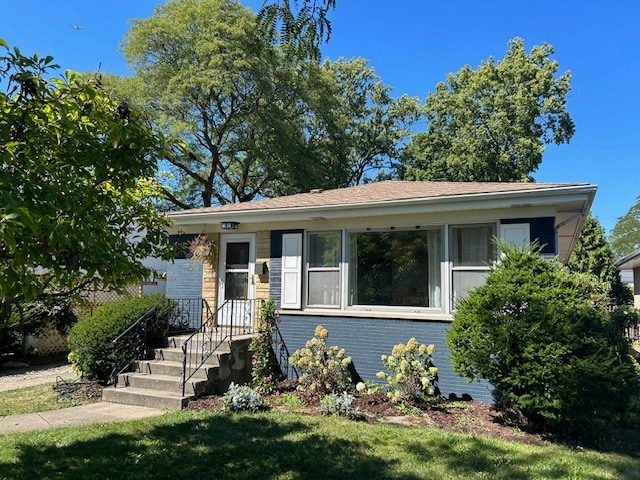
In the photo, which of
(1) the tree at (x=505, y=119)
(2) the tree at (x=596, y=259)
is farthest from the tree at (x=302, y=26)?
(1) the tree at (x=505, y=119)

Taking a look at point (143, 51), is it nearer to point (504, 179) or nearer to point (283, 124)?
point (283, 124)

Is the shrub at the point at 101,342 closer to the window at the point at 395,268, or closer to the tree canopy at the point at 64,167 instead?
the window at the point at 395,268

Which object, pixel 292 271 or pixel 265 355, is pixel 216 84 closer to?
pixel 292 271

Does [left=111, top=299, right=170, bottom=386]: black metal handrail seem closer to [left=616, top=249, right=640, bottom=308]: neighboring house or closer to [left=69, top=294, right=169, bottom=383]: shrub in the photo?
[left=69, top=294, right=169, bottom=383]: shrub

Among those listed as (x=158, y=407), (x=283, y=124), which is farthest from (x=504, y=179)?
(x=158, y=407)

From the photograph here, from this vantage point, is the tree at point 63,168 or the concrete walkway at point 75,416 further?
the concrete walkway at point 75,416

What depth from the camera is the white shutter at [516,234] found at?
7.27 m

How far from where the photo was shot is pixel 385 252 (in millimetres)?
8492

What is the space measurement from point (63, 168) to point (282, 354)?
6234mm

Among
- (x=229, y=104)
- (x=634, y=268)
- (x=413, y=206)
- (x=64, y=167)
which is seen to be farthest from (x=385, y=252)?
(x=634, y=268)

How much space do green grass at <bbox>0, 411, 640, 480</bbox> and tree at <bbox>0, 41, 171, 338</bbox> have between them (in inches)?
77.0

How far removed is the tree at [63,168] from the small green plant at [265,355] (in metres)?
4.73

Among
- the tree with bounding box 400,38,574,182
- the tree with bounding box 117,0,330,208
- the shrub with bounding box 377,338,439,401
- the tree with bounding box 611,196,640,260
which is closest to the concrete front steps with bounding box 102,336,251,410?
the shrub with bounding box 377,338,439,401

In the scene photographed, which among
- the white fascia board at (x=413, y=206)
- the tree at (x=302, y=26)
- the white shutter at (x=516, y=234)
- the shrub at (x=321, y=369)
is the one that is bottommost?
the shrub at (x=321, y=369)
